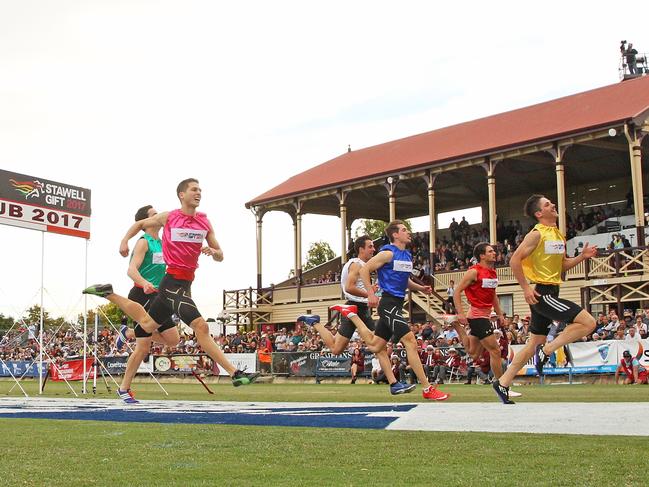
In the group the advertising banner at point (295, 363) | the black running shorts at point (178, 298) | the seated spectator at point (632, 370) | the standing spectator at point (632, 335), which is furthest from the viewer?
the advertising banner at point (295, 363)

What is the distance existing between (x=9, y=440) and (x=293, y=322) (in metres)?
35.9

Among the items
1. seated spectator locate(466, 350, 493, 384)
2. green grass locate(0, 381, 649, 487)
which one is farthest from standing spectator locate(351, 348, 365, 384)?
green grass locate(0, 381, 649, 487)

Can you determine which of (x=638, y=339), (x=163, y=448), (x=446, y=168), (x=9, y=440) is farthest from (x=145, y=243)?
(x=446, y=168)

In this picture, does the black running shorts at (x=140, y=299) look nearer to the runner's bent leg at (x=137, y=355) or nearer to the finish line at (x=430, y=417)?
the runner's bent leg at (x=137, y=355)

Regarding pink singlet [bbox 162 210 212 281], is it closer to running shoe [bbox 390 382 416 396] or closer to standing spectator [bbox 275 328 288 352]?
running shoe [bbox 390 382 416 396]

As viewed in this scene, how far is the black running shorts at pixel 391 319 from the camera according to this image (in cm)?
1116

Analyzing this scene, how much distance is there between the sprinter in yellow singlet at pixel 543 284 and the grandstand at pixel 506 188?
65.9 feet

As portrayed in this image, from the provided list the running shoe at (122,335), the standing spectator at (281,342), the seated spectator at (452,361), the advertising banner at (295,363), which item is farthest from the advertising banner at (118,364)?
the seated spectator at (452,361)

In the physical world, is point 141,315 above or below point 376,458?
above

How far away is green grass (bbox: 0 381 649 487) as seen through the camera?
179 inches

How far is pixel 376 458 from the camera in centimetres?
526

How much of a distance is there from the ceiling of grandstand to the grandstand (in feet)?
0.22

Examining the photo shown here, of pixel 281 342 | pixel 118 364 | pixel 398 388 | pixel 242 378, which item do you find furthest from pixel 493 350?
pixel 118 364

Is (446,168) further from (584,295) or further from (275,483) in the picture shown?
(275,483)
